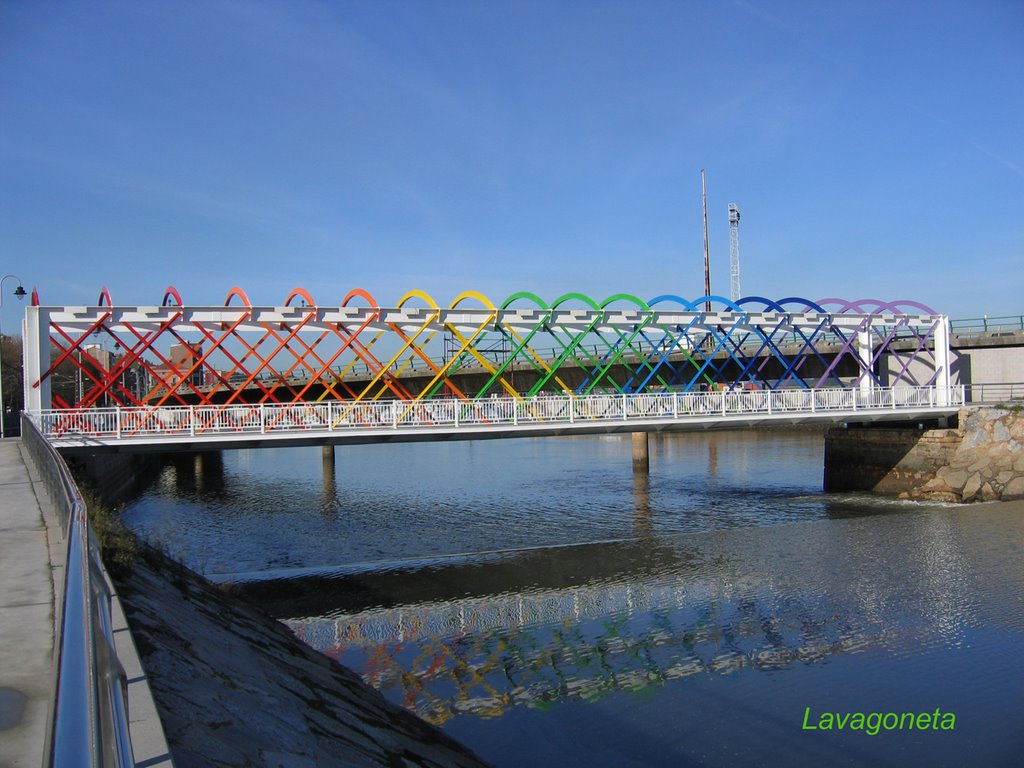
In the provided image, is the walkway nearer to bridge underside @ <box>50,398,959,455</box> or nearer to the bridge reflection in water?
the bridge reflection in water

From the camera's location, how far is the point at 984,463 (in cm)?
3231

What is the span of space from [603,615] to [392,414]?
427 inches

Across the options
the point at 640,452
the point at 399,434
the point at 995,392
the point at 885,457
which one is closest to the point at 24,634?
the point at 399,434

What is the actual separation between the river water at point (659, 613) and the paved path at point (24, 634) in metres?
5.71

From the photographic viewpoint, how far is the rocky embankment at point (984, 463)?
3169cm

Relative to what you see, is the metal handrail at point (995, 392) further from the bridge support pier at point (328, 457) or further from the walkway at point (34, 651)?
the walkway at point (34, 651)

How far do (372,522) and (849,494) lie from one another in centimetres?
2173

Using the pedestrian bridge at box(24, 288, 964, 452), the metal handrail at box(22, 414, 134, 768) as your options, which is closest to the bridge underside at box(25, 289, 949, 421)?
the pedestrian bridge at box(24, 288, 964, 452)

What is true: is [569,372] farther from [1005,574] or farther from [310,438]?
[1005,574]

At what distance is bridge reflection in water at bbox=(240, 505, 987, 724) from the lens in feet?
44.0

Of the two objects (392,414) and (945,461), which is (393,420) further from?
(945,461)

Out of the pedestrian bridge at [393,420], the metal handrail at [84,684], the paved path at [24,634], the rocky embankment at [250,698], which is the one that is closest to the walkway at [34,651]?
the paved path at [24,634]

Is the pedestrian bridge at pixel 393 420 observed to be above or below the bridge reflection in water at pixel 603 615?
above

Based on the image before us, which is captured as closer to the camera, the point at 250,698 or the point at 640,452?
the point at 250,698
